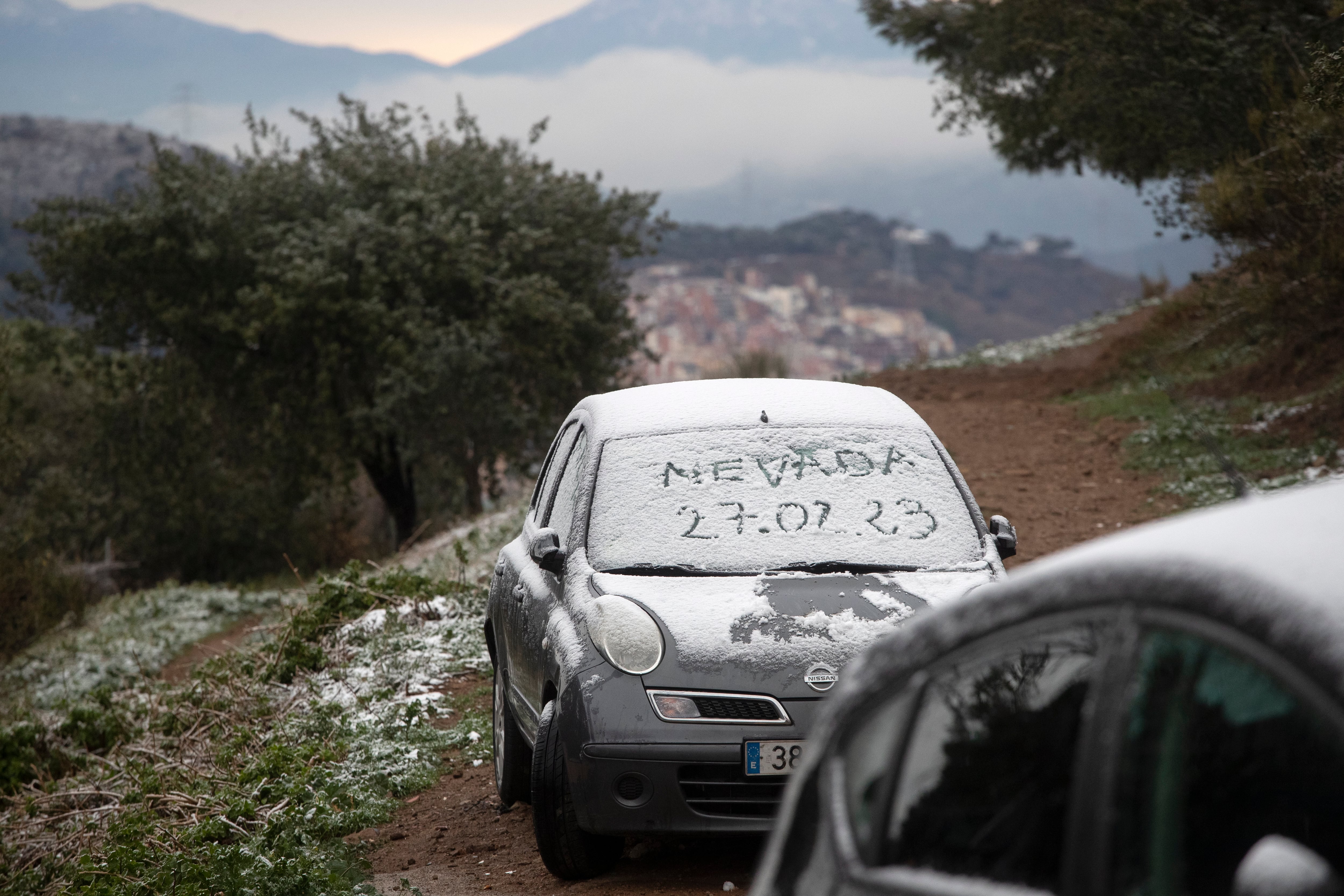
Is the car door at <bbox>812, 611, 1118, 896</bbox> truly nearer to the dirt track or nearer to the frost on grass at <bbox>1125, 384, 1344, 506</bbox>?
the dirt track

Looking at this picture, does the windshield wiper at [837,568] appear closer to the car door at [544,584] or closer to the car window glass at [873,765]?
the car door at [544,584]

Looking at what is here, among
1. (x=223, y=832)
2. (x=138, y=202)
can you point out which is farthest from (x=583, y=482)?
(x=138, y=202)

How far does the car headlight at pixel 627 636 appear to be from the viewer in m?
4.45

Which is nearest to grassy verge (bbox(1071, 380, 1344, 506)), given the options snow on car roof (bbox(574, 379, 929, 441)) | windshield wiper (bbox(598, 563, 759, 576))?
snow on car roof (bbox(574, 379, 929, 441))

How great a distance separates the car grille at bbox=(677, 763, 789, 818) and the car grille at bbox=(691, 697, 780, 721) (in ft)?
0.54

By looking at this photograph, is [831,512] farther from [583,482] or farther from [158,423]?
[158,423]

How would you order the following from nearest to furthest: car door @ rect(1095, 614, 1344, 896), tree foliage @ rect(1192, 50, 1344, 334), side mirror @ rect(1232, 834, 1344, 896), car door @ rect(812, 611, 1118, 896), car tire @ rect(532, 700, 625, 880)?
side mirror @ rect(1232, 834, 1344, 896) < car door @ rect(1095, 614, 1344, 896) < car door @ rect(812, 611, 1118, 896) < car tire @ rect(532, 700, 625, 880) < tree foliage @ rect(1192, 50, 1344, 334)

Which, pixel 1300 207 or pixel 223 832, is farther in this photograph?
pixel 1300 207

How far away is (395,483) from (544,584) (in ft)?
73.9

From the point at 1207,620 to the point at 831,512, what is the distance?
3.66 m

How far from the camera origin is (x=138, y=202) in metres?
24.3

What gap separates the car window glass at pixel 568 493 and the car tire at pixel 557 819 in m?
0.89

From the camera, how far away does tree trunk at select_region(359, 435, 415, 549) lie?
26594 mm

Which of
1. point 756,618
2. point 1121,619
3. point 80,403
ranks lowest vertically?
point 80,403
